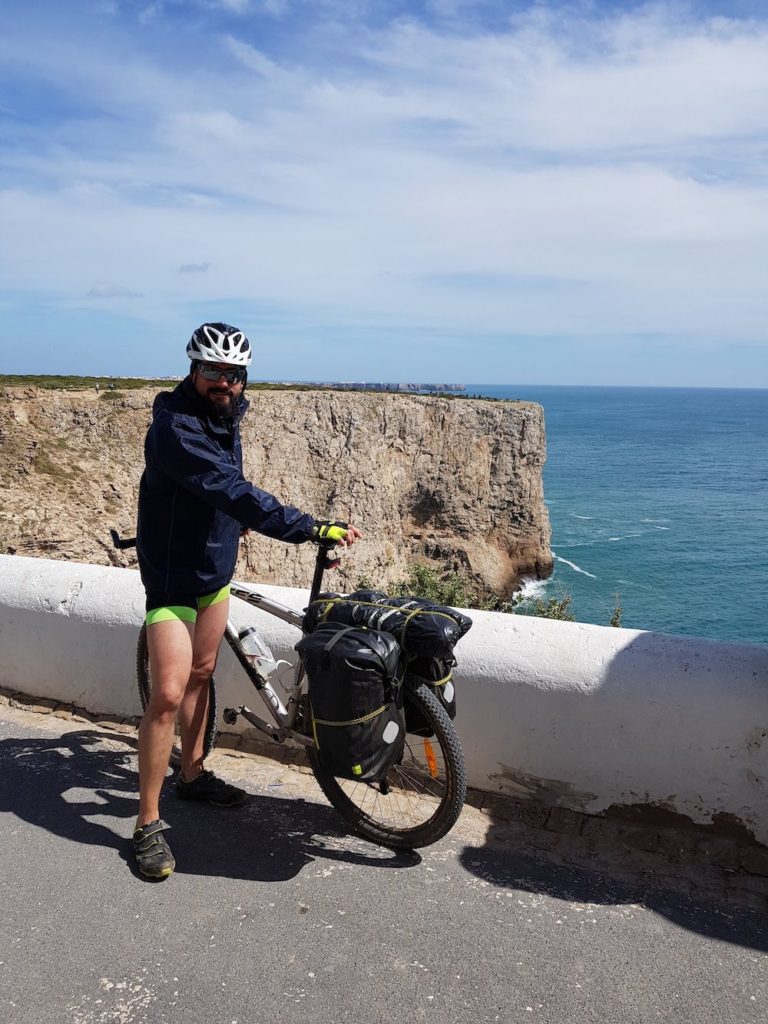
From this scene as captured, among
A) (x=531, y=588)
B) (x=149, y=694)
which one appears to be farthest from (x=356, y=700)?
(x=531, y=588)

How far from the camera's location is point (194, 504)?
3578 mm

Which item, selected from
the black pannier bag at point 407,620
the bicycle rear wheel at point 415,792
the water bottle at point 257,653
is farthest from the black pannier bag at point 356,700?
the water bottle at point 257,653

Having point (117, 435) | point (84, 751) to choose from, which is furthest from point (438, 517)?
point (84, 751)

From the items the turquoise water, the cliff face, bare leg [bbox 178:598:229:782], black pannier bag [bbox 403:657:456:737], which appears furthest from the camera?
the turquoise water

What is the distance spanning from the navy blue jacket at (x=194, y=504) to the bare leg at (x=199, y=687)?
0.19 metres

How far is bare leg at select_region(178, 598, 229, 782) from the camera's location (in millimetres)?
3818

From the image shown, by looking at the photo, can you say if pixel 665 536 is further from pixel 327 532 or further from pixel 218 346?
pixel 218 346

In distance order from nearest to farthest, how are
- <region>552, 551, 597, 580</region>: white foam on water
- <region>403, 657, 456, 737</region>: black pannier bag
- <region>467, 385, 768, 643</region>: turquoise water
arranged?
<region>403, 657, 456, 737</region>: black pannier bag → <region>467, 385, 768, 643</region>: turquoise water → <region>552, 551, 597, 580</region>: white foam on water

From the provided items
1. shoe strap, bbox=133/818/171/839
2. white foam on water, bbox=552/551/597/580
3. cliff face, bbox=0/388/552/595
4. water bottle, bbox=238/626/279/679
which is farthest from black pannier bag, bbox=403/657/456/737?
white foam on water, bbox=552/551/597/580

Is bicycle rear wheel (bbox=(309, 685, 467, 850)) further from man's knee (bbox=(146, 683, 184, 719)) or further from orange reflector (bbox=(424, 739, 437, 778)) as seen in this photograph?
man's knee (bbox=(146, 683, 184, 719))

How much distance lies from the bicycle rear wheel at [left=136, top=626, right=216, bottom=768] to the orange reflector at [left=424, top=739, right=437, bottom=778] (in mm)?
1168

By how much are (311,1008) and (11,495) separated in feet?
87.0

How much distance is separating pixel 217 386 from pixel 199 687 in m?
1.43

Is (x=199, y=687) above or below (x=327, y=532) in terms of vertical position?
below
